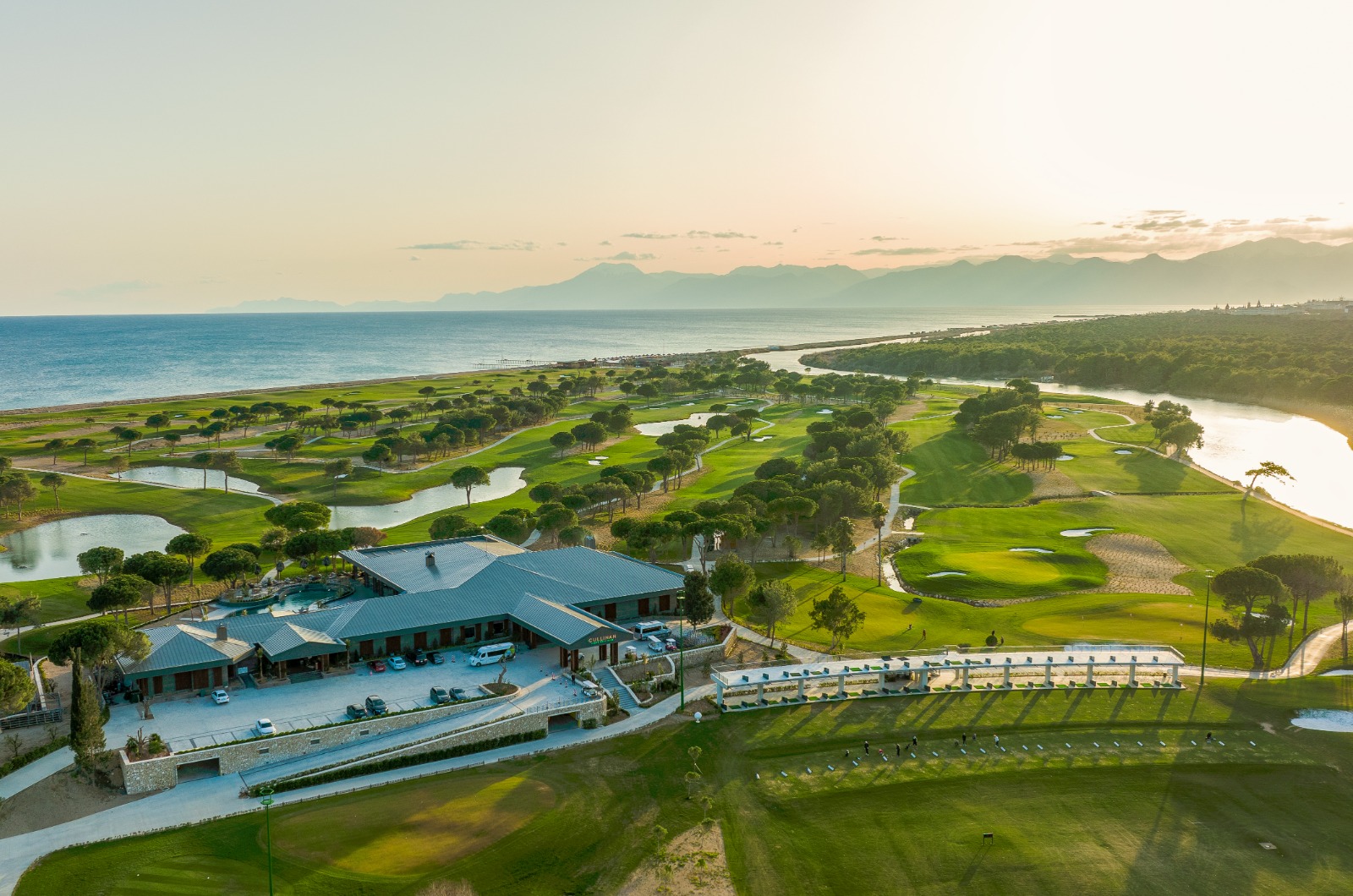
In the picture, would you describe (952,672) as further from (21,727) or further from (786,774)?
(21,727)

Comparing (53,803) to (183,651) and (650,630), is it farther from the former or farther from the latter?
(650,630)

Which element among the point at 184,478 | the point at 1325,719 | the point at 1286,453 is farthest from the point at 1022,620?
the point at 1286,453

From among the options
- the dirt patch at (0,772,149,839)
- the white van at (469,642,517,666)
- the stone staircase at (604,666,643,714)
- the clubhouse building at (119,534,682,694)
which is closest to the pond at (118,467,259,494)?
the clubhouse building at (119,534,682,694)

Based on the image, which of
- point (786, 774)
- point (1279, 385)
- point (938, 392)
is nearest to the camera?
point (786, 774)

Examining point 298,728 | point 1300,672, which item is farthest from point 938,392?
point 298,728

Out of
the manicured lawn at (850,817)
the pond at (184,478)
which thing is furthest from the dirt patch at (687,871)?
the pond at (184,478)
